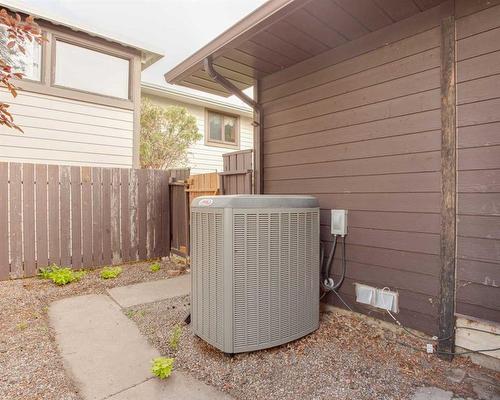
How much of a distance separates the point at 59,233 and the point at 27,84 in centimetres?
238

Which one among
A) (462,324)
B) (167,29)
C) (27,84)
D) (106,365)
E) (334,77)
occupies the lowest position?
(106,365)

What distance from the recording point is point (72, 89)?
16.6 ft

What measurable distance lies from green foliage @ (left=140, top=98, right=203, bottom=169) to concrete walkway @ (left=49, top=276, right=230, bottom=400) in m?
4.59

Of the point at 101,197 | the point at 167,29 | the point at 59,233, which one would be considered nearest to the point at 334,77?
the point at 101,197

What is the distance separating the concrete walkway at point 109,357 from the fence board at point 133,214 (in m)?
1.83

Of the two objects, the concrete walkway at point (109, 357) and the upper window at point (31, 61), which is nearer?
the concrete walkway at point (109, 357)

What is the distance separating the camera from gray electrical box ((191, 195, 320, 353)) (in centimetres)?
205

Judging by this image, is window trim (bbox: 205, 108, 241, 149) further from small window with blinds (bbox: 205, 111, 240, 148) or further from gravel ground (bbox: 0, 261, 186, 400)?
gravel ground (bbox: 0, 261, 186, 400)

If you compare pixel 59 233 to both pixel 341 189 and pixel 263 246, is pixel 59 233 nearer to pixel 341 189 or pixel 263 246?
pixel 263 246

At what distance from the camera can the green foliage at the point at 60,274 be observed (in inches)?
152

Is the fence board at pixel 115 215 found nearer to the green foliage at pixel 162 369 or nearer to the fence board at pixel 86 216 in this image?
the fence board at pixel 86 216

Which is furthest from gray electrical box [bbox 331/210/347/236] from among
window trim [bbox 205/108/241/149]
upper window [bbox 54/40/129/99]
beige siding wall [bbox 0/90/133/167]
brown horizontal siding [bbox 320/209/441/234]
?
window trim [bbox 205/108/241/149]

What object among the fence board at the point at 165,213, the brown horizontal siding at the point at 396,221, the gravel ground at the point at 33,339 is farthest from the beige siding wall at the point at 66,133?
the brown horizontal siding at the point at 396,221

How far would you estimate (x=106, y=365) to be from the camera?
205 centimetres
